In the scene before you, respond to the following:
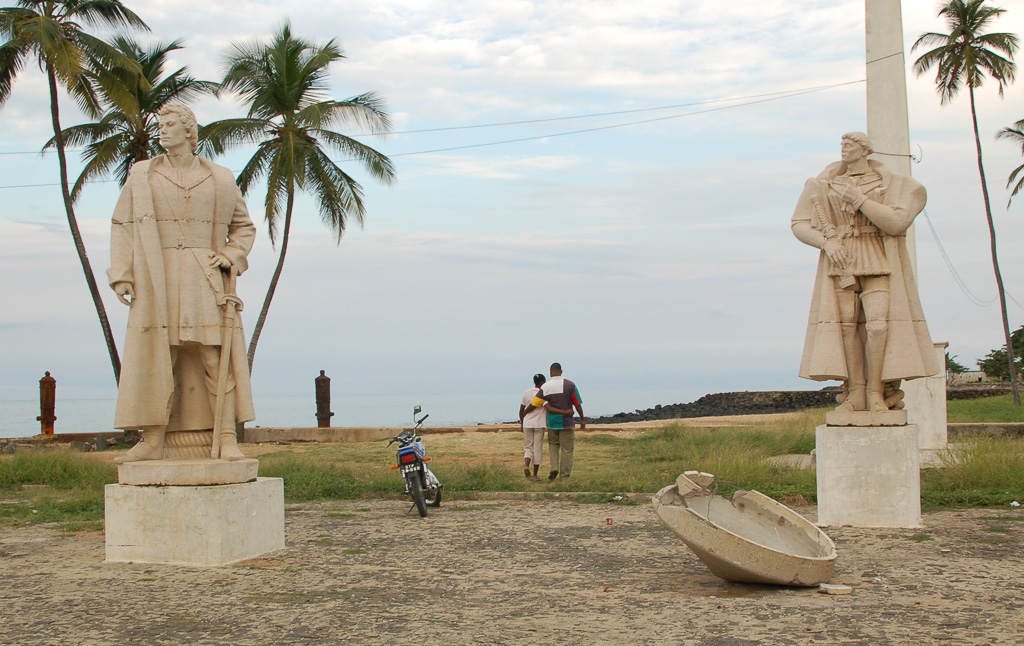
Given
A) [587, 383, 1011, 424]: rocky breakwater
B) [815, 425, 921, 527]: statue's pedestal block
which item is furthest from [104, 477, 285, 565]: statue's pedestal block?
[587, 383, 1011, 424]: rocky breakwater

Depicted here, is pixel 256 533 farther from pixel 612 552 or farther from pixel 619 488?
pixel 619 488

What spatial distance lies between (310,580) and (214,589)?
616 millimetres

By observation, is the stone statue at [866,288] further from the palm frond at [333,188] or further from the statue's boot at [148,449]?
the palm frond at [333,188]

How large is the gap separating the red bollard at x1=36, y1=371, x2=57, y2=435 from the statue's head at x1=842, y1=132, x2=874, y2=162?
2222 cm

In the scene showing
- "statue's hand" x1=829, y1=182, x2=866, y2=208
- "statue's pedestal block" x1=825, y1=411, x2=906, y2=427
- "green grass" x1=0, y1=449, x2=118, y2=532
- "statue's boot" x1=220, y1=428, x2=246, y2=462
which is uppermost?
"statue's hand" x1=829, y1=182, x2=866, y2=208

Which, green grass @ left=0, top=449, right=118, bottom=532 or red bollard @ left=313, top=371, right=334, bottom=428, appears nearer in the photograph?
green grass @ left=0, top=449, right=118, bottom=532

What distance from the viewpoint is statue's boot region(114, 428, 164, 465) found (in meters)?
7.23

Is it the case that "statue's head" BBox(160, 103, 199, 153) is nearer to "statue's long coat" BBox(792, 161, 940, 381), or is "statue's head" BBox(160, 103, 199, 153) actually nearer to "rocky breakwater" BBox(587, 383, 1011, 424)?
"statue's long coat" BBox(792, 161, 940, 381)

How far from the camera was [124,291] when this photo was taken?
728cm

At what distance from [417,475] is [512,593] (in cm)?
383

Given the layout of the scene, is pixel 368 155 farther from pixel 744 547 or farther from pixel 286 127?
pixel 744 547

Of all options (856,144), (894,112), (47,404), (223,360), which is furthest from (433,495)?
(47,404)

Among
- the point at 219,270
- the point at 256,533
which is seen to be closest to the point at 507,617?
the point at 256,533

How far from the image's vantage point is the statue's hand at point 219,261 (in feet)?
24.5
